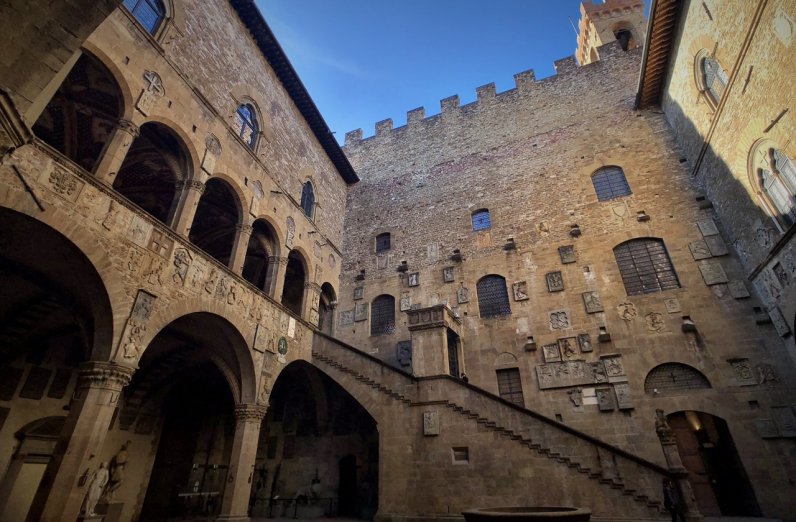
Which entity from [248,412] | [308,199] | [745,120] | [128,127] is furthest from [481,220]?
[128,127]

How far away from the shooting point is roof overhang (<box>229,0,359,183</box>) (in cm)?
1343

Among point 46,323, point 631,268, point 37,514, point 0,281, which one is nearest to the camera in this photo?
point 37,514

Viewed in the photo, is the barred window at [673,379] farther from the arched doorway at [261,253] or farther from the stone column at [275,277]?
the arched doorway at [261,253]

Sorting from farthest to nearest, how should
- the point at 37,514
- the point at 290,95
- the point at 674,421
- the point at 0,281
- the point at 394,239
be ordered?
the point at 394,239 → the point at 290,95 → the point at 674,421 → the point at 0,281 → the point at 37,514

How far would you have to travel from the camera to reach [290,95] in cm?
1608

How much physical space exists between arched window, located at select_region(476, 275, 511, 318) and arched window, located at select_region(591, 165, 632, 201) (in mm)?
4821

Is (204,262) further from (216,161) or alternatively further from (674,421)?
(674,421)

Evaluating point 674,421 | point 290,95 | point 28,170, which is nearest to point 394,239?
point 290,95

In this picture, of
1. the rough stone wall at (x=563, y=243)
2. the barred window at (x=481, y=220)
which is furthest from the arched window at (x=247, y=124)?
the barred window at (x=481, y=220)

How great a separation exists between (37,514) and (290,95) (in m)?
14.5

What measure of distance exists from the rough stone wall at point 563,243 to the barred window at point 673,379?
0.68 feet

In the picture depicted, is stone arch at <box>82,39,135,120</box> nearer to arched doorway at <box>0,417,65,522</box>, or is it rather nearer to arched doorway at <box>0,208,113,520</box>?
arched doorway at <box>0,208,113,520</box>

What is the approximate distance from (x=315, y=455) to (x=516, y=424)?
7.58m

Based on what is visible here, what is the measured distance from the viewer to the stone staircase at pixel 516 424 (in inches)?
324
